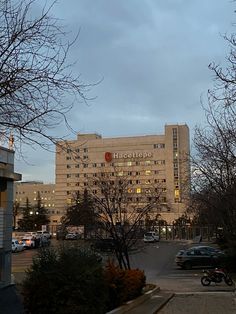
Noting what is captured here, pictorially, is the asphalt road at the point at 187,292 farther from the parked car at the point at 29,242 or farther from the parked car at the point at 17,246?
the parked car at the point at 29,242

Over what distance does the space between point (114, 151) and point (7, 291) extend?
110187 mm

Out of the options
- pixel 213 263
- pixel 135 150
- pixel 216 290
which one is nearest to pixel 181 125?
pixel 135 150

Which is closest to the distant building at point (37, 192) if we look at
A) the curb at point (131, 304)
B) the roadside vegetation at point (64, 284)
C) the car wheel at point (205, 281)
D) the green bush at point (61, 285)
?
the car wheel at point (205, 281)

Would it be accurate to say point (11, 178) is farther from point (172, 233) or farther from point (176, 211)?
point (176, 211)

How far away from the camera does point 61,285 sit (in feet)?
33.6

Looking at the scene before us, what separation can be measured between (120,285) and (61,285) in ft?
16.0

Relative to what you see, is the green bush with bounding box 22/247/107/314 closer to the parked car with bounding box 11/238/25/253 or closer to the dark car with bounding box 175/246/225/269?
the dark car with bounding box 175/246/225/269

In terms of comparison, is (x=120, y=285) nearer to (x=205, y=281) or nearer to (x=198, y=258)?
(x=205, y=281)

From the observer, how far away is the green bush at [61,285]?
33.3 feet

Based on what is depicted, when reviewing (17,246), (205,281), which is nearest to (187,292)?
(205,281)

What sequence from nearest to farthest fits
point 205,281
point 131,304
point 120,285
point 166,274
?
point 131,304, point 120,285, point 205,281, point 166,274

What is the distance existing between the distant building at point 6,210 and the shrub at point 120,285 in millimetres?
8517

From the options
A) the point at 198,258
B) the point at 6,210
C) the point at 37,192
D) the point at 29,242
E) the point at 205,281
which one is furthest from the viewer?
the point at 37,192

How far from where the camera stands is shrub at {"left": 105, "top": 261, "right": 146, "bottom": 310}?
1396 cm
